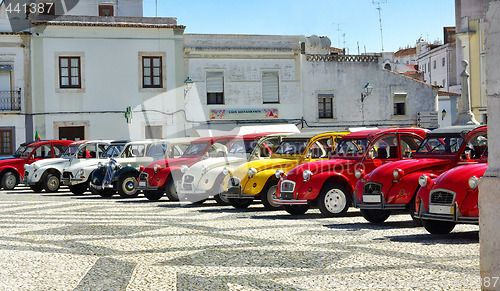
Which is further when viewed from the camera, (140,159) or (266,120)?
(266,120)

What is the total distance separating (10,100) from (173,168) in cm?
1876

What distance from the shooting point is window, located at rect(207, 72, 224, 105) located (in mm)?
37094

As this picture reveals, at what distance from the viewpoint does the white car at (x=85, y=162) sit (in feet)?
74.7

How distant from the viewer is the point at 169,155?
2062cm

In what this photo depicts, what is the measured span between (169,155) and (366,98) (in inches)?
809

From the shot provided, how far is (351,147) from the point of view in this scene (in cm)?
1470

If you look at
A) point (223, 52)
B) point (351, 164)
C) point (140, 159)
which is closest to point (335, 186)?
point (351, 164)

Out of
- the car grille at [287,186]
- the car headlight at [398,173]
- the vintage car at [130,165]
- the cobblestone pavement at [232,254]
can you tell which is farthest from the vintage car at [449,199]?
the vintage car at [130,165]

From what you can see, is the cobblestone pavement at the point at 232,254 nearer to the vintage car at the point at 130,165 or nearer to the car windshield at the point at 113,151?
the vintage car at the point at 130,165

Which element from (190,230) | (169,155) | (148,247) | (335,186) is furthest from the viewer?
(169,155)

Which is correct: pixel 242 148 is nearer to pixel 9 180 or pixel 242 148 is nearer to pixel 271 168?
pixel 271 168

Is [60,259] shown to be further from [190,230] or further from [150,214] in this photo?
[150,214]

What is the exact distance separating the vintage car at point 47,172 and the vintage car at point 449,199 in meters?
15.8

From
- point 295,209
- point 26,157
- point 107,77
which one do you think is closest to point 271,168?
point 295,209
